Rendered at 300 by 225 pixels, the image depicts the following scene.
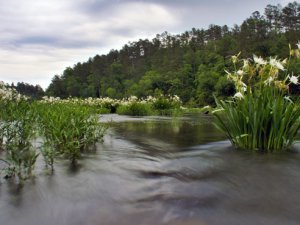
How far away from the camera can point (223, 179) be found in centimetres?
364

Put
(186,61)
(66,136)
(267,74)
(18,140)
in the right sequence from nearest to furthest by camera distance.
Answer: (66,136) < (18,140) < (267,74) < (186,61)

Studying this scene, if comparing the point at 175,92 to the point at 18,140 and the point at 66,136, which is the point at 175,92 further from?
the point at 66,136

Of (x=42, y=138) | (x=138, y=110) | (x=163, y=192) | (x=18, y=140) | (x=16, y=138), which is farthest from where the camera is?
(x=138, y=110)

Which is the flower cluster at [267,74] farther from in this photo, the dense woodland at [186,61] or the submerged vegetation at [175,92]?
the dense woodland at [186,61]

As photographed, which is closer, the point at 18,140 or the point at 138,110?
the point at 18,140

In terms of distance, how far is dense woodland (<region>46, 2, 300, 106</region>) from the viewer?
181 feet

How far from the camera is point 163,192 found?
3.20 meters

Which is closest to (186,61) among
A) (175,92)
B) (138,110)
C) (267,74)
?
(175,92)

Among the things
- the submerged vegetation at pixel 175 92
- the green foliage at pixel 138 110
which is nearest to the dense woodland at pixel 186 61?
the submerged vegetation at pixel 175 92

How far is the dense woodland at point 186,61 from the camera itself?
5509cm

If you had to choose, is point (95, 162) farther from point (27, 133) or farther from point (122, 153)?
point (27, 133)

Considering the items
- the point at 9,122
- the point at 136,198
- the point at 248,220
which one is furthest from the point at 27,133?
the point at 248,220

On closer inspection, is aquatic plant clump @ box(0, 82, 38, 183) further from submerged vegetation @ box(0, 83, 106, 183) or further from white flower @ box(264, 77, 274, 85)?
white flower @ box(264, 77, 274, 85)

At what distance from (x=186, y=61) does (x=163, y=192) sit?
71.6 metres
